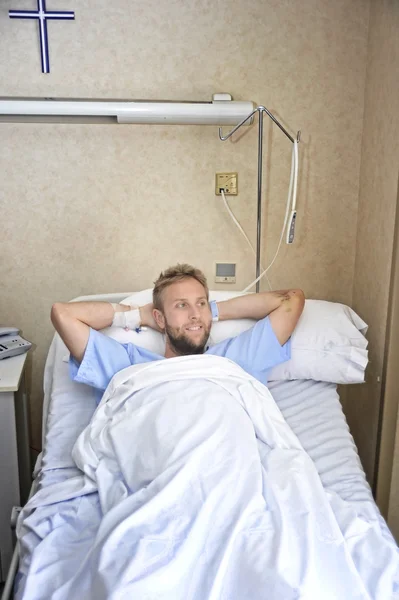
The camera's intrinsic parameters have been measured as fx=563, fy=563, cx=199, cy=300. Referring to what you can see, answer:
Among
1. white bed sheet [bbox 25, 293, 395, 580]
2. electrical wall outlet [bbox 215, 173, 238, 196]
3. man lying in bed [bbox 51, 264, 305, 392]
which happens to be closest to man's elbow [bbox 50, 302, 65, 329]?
man lying in bed [bbox 51, 264, 305, 392]

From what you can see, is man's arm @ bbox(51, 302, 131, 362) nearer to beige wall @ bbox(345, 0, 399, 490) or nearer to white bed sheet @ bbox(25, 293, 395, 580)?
white bed sheet @ bbox(25, 293, 395, 580)

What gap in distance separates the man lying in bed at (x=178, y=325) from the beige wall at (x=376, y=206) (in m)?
0.37

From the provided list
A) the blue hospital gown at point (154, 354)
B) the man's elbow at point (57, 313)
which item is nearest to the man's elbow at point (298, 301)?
the blue hospital gown at point (154, 354)

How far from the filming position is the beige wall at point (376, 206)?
1984 millimetres

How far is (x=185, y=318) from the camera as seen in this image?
1.82m

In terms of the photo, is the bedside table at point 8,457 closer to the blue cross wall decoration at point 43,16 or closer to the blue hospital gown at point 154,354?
the blue hospital gown at point 154,354

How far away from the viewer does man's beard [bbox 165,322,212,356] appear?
1.82 m

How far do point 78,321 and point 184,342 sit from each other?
344 millimetres

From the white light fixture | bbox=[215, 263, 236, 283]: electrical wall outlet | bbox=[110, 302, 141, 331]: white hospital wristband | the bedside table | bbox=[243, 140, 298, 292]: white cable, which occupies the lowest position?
the bedside table

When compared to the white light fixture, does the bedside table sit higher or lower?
lower

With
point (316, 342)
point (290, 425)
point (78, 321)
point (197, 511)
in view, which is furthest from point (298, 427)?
point (78, 321)

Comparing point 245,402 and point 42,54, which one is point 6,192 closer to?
point 42,54

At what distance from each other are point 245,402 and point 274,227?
1.00 metres

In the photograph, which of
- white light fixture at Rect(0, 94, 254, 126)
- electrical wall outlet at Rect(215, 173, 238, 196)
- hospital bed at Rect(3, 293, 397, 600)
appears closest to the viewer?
hospital bed at Rect(3, 293, 397, 600)
